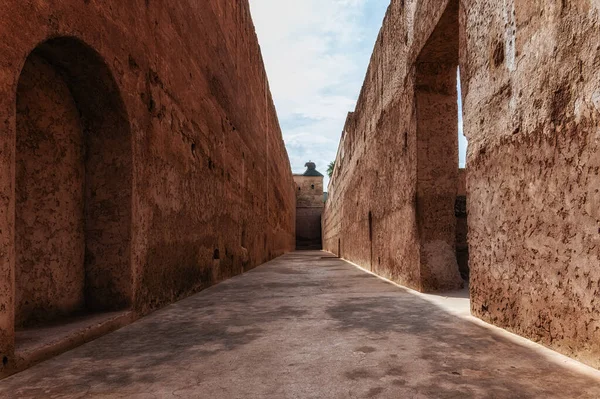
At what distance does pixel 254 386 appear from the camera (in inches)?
54.7

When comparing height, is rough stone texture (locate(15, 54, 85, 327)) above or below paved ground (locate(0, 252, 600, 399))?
above

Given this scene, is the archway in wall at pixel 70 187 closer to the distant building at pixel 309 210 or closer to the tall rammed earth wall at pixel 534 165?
the tall rammed earth wall at pixel 534 165

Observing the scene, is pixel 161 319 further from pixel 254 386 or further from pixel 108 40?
pixel 108 40

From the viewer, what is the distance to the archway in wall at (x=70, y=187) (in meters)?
2.10

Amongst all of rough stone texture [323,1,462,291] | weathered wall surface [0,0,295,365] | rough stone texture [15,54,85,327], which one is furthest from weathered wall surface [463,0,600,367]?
rough stone texture [15,54,85,327]

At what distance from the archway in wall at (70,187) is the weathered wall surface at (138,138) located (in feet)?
0.03

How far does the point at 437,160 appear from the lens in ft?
12.6

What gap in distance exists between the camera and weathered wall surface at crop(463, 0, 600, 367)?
1.57 m

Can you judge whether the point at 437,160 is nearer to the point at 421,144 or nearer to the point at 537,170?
the point at 421,144

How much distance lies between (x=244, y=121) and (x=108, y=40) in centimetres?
472

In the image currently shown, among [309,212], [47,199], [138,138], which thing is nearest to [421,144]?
[138,138]

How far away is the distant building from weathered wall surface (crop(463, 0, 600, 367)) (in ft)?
88.5

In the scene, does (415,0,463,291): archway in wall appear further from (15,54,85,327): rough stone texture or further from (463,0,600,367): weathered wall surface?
(15,54,85,327): rough stone texture

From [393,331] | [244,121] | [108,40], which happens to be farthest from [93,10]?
[244,121]
